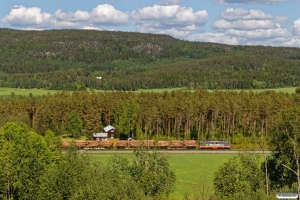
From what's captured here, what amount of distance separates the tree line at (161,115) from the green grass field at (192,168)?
1968cm

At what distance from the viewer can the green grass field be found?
62825 mm

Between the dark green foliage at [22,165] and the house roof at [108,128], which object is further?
the house roof at [108,128]

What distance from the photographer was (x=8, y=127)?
60500mm

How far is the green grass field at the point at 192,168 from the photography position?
206ft

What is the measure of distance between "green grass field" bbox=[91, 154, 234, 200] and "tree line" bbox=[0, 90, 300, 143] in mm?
19680

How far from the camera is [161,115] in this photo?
110562 millimetres

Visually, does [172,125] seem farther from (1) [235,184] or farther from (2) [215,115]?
(1) [235,184]

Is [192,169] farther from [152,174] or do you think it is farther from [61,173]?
[61,173]

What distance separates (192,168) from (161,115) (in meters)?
34.0

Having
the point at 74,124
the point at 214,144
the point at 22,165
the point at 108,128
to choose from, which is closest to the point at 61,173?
the point at 22,165

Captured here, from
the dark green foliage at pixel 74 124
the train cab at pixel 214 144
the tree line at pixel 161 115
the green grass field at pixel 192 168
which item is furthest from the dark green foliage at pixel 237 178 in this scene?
the dark green foliage at pixel 74 124

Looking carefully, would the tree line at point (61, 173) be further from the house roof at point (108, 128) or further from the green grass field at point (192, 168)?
the house roof at point (108, 128)

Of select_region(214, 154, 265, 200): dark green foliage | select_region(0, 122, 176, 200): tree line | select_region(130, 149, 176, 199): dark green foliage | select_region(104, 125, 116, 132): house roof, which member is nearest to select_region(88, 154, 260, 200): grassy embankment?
select_region(130, 149, 176, 199): dark green foliage

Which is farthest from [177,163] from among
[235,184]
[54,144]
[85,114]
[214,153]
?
[85,114]
